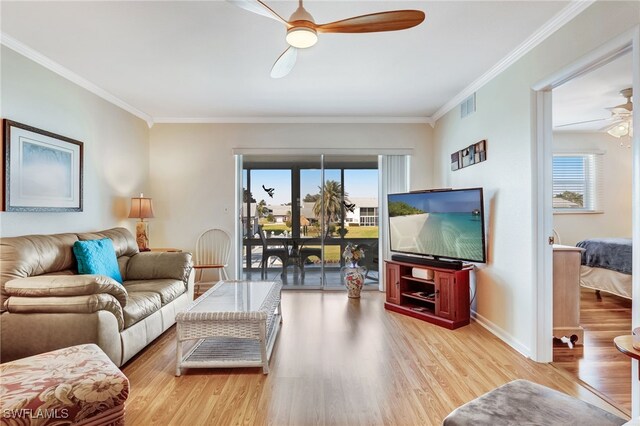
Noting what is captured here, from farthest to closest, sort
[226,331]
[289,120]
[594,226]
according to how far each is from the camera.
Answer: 1. [594,226]
2. [289,120]
3. [226,331]

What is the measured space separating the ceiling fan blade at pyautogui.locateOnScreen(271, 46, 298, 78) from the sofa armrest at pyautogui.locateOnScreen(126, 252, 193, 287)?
2.29 meters

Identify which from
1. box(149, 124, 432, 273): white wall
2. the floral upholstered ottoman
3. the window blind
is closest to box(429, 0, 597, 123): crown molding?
box(149, 124, 432, 273): white wall

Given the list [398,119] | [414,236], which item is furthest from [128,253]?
[398,119]

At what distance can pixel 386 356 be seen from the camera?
8.90ft

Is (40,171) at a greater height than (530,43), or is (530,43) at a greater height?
(530,43)

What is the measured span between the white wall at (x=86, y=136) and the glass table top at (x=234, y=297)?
1.64m

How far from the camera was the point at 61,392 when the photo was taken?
55.8 inches

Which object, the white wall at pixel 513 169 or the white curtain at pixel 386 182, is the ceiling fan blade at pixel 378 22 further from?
the white curtain at pixel 386 182

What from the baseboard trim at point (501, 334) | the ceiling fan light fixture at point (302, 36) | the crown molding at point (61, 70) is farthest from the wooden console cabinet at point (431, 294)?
the crown molding at point (61, 70)

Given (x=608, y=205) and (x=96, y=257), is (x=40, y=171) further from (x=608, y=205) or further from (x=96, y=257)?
(x=608, y=205)

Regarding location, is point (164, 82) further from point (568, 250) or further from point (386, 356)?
point (568, 250)

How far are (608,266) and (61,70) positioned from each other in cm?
661

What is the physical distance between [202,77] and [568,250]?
12.7 ft

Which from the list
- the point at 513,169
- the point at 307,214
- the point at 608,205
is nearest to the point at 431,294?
the point at 513,169
